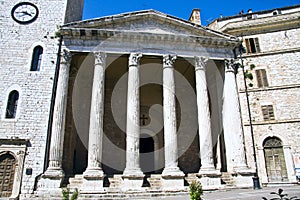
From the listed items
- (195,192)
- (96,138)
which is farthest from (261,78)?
(195,192)

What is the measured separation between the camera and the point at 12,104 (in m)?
12.3

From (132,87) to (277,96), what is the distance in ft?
27.9

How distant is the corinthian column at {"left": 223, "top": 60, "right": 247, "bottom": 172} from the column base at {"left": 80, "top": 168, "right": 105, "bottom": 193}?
21.8 ft

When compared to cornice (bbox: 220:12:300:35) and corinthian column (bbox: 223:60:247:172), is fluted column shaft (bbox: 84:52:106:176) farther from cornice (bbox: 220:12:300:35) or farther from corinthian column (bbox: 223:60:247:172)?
cornice (bbox: 220:12:300:35)

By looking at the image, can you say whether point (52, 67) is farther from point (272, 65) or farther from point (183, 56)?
point (272, 65)

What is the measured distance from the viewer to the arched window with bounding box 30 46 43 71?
13016 mm

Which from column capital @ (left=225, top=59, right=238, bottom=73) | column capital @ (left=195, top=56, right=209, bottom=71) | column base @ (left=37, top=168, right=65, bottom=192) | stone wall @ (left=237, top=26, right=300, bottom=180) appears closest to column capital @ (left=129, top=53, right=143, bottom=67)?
→ column capital @ (left=195, top=56, right=209, bottom=71)

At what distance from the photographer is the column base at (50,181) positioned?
10.6 metres

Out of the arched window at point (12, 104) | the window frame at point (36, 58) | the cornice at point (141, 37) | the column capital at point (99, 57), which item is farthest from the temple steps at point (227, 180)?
the window frame at point (36, 58)

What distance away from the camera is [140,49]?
43.4 feet

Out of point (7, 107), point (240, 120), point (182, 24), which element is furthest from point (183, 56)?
point (7, 107)

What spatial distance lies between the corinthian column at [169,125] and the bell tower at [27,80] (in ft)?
19.1

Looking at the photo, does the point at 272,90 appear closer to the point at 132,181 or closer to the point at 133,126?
the point at 133,126

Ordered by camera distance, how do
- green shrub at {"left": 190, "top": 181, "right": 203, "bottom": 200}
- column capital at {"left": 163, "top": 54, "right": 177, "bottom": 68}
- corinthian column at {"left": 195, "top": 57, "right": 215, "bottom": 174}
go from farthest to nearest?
column capital at {"left": 163, "top": 54, "right": 177, "bottom": 68}, corinthian column at {"left": 195, "top": 57, "right": 215, "bottom": 174}, green shrub at {"left": 190, "top": 181, "right": 203, "bottom": 200}
